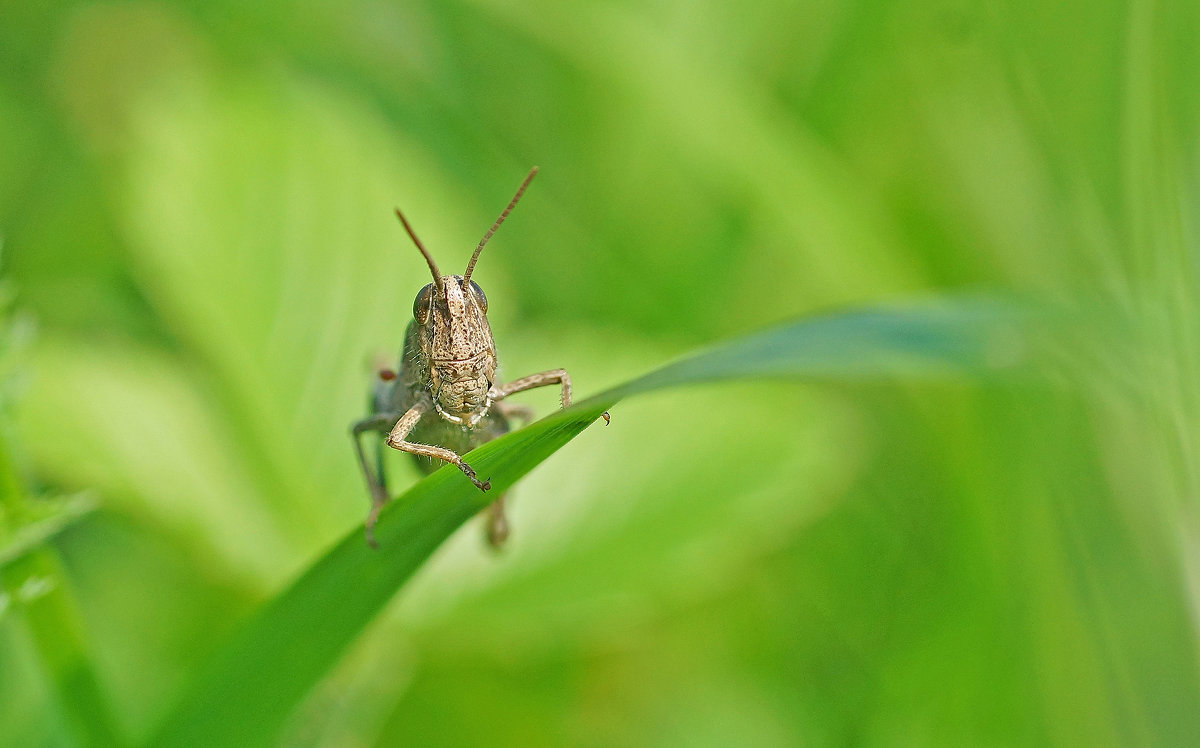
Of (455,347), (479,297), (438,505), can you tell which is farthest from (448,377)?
(438,505)

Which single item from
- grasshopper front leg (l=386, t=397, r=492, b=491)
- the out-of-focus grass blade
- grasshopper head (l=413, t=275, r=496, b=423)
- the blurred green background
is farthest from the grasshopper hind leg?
the out-of-focus grass blade

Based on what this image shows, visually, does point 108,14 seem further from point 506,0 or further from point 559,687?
point 559,687

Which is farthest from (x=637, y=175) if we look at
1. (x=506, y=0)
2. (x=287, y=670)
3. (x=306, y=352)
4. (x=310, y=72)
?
(x=287, y=670)

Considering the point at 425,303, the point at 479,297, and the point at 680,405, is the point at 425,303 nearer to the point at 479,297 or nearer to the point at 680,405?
the point at 479,297

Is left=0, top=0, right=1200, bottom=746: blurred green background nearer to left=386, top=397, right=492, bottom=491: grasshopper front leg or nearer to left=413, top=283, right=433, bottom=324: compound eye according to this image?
left=386, top=397, right=492, bottom=491: grasshopper front leg

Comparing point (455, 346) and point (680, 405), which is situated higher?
point (455, 346)

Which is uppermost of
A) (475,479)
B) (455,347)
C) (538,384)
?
(455,347)

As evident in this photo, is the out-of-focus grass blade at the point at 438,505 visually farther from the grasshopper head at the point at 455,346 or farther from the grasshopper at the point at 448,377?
the grasshopper head at the point at 455,346

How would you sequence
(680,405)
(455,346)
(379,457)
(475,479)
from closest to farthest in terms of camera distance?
(475,479), (455,346), (379,457), (680,405)
